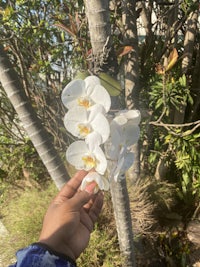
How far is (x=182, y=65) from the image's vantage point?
6.65 feet

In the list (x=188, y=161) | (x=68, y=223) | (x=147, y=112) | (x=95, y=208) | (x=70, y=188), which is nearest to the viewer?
(x=68, y=223)

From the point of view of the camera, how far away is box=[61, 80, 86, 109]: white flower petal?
0.77 metres

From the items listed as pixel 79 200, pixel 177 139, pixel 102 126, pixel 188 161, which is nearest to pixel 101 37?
pixel 102 126

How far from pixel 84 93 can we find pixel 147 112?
146 cm

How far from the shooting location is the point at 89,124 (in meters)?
0.77

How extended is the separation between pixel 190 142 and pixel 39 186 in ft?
4.96

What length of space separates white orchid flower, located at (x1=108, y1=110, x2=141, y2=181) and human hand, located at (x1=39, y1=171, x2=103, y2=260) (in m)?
0.14

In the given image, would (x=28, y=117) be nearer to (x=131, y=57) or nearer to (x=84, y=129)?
(x=131, y=57)

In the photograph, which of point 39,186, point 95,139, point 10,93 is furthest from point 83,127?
point 39,186

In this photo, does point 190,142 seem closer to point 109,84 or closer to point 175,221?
point 175,221

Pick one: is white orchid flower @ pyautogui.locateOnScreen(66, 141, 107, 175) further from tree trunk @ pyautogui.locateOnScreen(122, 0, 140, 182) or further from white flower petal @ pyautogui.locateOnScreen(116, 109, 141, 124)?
tree trunk @ pyautogui.locateOnScreen(122, 0, 140, 182)

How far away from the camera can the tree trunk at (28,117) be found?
1.45 meters

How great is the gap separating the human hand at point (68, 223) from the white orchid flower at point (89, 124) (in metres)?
0.21

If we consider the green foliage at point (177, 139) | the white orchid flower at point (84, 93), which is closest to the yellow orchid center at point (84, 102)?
the white orchid flower at point (84, 93)
